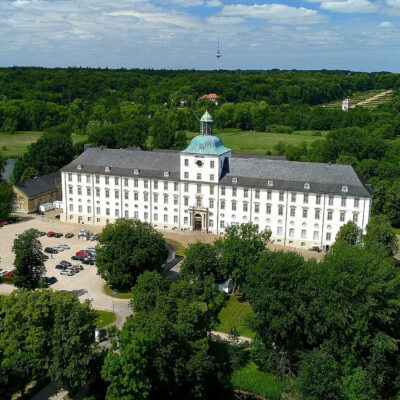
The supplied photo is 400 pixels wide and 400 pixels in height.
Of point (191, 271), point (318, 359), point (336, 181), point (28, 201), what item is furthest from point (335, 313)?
point (28, 201)

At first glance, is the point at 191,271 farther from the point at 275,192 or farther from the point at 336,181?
the point at 336,181

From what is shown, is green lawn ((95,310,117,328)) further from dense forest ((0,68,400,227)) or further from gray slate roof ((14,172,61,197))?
dense forest ((0,68,400,227))

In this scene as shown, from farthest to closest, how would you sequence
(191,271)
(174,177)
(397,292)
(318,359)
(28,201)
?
(28,201) < (174,177) < (191,271) < (397,292) < (318,359)

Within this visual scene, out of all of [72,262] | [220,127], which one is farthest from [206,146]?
[220,127]

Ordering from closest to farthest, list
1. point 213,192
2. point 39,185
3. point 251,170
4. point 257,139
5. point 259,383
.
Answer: point 259,383, point 251,170, point 213,192, point 39,185, point 257,139

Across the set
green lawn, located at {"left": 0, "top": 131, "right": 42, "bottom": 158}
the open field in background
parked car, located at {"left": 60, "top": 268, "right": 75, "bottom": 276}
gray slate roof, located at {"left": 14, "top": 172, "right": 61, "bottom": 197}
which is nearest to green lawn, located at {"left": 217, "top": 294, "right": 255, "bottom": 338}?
parked car, located at {"left": 60, "top": 268, "right": 75, "bottom": 276}

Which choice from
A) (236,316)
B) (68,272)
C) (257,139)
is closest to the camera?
(236,316)

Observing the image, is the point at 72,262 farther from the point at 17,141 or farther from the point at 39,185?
the point at 17,141
